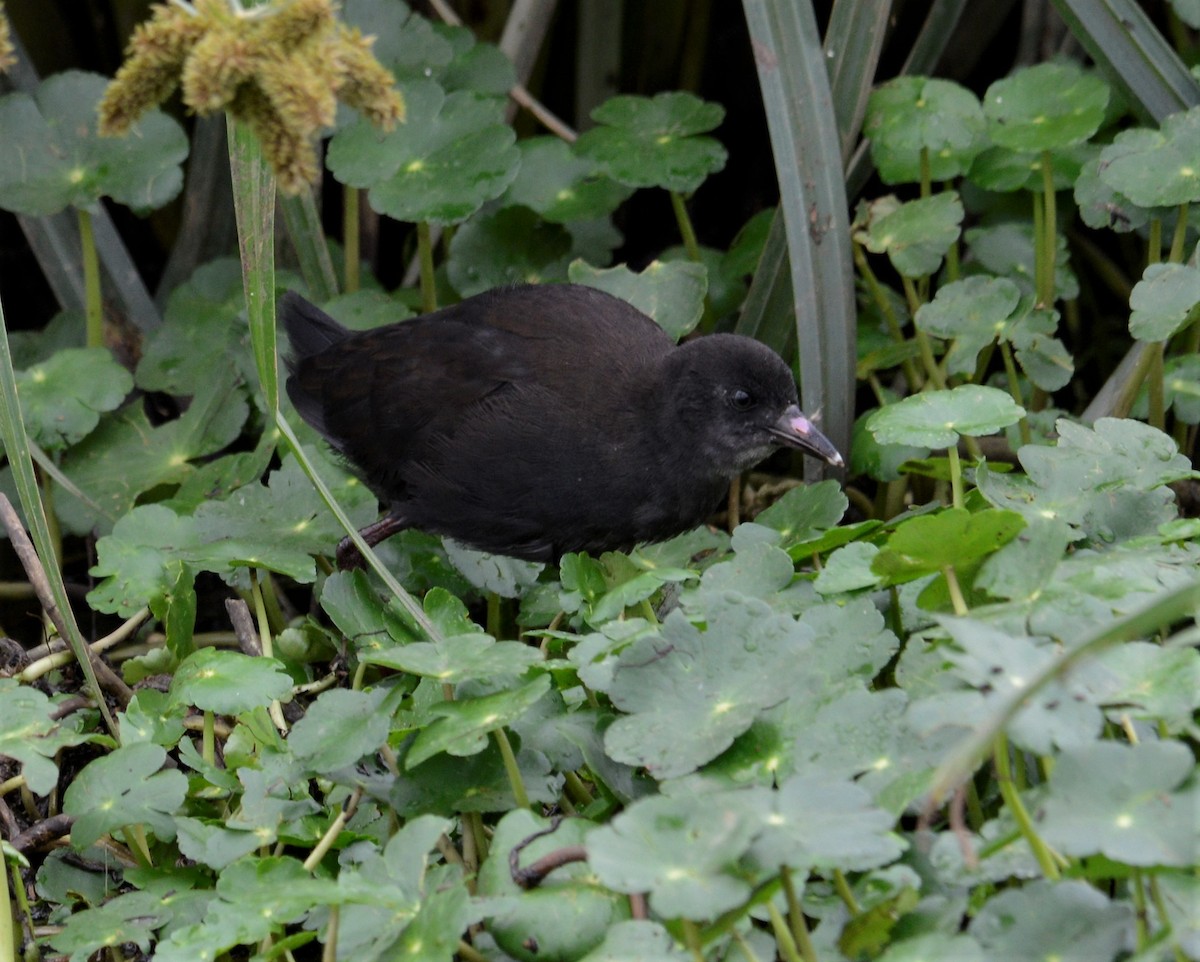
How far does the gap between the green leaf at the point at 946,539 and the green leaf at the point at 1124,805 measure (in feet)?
1.60

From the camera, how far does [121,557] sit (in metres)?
2.85

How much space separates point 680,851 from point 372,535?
1962mm

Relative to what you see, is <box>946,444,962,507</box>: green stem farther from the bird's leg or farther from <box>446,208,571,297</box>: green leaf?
<box>446,208,571,297</box>: green leaf

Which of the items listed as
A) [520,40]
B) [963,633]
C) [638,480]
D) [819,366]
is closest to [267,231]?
[963,633]

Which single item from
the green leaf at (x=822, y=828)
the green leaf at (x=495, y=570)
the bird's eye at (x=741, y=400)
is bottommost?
the green leaf at (x=495, y=570)

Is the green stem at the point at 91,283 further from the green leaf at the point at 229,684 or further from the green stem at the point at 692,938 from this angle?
the green stem at the point at 692,938

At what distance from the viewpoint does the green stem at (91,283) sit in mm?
3693

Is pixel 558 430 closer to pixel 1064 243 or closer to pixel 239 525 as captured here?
pixel 239 525

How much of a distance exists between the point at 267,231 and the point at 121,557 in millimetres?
1148

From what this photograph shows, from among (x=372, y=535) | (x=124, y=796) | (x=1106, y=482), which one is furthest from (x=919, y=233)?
(x=124, y=796)

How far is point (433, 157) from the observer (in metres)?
3.62

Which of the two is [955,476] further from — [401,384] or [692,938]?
[401,384]

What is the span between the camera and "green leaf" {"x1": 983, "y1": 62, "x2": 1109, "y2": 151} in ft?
11.0

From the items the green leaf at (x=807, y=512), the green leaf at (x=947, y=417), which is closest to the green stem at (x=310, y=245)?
the green leaf at (x=807, y=512)
